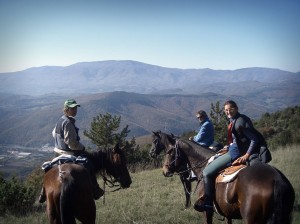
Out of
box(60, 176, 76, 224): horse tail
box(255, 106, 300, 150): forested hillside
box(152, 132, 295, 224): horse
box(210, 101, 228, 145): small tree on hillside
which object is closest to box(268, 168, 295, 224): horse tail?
box(152, 132, 295, 224): horse

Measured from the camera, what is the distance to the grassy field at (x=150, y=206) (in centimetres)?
829

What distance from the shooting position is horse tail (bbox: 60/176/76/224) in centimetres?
516

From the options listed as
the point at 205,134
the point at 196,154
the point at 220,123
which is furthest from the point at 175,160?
the point at 220,123

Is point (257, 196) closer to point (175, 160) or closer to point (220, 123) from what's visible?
point (175, 160)

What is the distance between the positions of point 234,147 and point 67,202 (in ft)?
9.91

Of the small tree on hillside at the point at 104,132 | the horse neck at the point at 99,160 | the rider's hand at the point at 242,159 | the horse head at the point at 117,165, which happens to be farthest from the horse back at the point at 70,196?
the small tree on hillside at the point at 104,132

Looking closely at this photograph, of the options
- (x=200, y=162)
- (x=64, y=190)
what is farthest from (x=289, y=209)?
(x=64, y=190)

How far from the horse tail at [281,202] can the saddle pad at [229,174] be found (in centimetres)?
88

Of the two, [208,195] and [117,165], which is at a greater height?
[117,165]

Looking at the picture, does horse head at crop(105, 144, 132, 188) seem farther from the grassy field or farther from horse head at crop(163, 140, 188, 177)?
the grassy field

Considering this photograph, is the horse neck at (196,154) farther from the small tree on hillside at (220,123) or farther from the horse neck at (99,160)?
the small tree on hillside at (220,123)

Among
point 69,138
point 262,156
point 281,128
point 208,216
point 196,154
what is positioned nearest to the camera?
point 262,156

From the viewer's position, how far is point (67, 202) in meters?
5.21

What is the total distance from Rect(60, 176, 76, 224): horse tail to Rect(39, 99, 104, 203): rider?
885 millimetres
